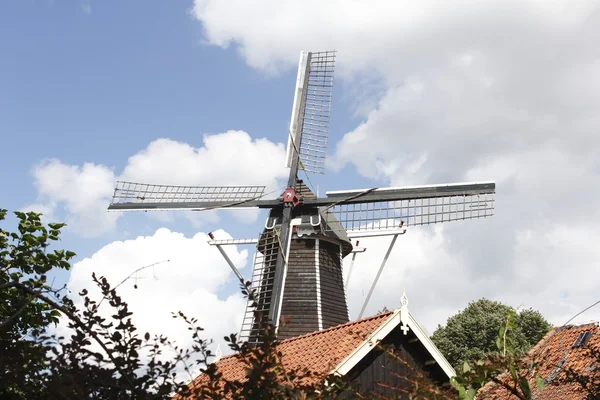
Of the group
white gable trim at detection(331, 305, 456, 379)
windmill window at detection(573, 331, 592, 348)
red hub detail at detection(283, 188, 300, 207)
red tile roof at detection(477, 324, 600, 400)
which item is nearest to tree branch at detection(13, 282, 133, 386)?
white gable trim at detection(331, 305, 456, 379)

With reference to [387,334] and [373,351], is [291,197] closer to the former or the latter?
[373,351]

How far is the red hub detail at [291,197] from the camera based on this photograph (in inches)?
813

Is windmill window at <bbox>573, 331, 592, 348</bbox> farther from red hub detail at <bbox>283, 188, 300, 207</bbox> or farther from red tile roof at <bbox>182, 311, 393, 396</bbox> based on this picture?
red hub detail at <bbox>283, 188, 300, 207</bbox>

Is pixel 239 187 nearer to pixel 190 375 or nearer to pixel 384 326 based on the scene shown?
pixel 384 326

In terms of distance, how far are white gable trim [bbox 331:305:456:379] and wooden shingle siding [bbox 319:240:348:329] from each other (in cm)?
667

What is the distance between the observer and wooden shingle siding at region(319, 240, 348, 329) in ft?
63.7

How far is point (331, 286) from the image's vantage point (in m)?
20.0

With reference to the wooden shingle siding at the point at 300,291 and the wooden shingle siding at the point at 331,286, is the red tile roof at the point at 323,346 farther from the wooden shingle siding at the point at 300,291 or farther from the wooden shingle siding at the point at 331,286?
the wooden shingle siding at the point at 331,286

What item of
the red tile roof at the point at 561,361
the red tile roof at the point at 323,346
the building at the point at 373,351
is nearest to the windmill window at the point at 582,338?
the red tile roof at the point at 561,361

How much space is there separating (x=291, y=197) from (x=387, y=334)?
364 inches

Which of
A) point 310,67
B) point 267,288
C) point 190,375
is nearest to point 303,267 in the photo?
→ point 267,288

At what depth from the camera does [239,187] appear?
23031 mm

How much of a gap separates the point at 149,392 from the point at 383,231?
55.1 feet

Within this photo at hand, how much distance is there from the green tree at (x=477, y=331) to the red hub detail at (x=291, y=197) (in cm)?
1791
